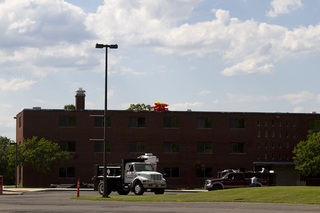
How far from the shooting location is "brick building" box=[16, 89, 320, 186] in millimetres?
83750

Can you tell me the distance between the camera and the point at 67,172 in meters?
83.9

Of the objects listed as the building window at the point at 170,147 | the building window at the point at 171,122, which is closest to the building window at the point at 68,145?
the building window at the point at 170,147

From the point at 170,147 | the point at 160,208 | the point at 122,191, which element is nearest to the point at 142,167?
the point at 122,191

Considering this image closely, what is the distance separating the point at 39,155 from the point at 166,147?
1691 centimetres

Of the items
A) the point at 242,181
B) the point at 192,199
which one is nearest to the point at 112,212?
the point at 192,199

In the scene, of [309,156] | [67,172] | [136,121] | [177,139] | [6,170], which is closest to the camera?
[309,156]

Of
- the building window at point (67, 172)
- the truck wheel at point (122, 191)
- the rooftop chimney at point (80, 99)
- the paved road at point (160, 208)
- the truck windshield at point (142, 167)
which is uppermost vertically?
the rooftop chimney at point (80, 99)

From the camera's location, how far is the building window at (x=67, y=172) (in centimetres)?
8369

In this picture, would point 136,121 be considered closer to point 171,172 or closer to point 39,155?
point 171,172

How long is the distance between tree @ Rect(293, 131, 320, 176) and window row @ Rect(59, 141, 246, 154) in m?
7.91

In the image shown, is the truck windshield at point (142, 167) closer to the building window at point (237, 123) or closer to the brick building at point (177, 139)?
the brick building at point (177, 139)

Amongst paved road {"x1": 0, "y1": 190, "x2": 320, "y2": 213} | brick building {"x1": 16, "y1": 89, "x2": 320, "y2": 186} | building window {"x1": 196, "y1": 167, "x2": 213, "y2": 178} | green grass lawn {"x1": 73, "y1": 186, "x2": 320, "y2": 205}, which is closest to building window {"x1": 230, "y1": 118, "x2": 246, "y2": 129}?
brick building {"x1": 16, "y1": 89, "x2": 320, "y2": 186}

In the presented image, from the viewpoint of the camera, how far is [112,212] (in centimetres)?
2616

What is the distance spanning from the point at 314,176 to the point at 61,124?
112ft
